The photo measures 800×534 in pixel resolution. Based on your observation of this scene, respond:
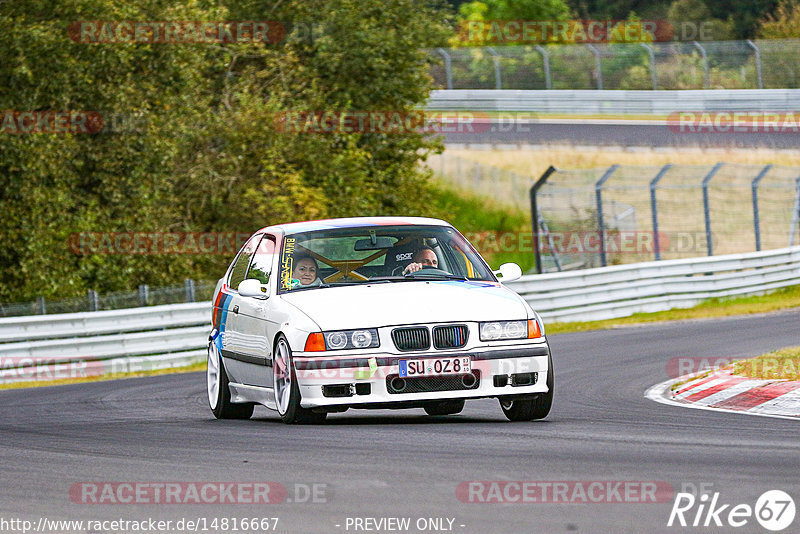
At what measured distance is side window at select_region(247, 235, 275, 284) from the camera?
35.0ft

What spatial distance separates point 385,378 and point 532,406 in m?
1.19

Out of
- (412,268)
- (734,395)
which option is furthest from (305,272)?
(734,395)

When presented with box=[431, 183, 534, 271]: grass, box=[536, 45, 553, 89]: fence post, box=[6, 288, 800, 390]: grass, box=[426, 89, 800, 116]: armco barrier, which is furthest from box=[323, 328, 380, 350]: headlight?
box=[536, 45, 553, 89]: fence post

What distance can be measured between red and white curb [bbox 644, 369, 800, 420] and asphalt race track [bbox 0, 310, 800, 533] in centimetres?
31

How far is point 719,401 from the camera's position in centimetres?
1092

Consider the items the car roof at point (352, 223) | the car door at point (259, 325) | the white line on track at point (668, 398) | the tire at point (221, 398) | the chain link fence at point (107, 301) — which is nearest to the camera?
the white line on track at point (668, 398)

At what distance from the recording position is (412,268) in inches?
407

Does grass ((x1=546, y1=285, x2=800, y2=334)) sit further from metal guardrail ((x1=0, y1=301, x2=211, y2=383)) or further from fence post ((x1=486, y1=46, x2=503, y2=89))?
fence post ((x1=486, y1=46, x2=503, y2=89))

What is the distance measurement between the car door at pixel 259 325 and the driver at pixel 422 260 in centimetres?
102

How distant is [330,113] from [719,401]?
22.1m

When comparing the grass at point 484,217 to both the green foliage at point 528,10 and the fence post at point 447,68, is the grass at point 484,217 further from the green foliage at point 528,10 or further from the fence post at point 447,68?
the green foliage at point 528,10

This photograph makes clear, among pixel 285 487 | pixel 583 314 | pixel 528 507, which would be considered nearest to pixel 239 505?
pixel 285 487

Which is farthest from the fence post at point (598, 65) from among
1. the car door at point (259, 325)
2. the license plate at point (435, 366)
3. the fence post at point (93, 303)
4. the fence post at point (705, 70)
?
the license plate at point (435, 366)

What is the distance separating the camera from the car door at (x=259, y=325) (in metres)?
10.1
